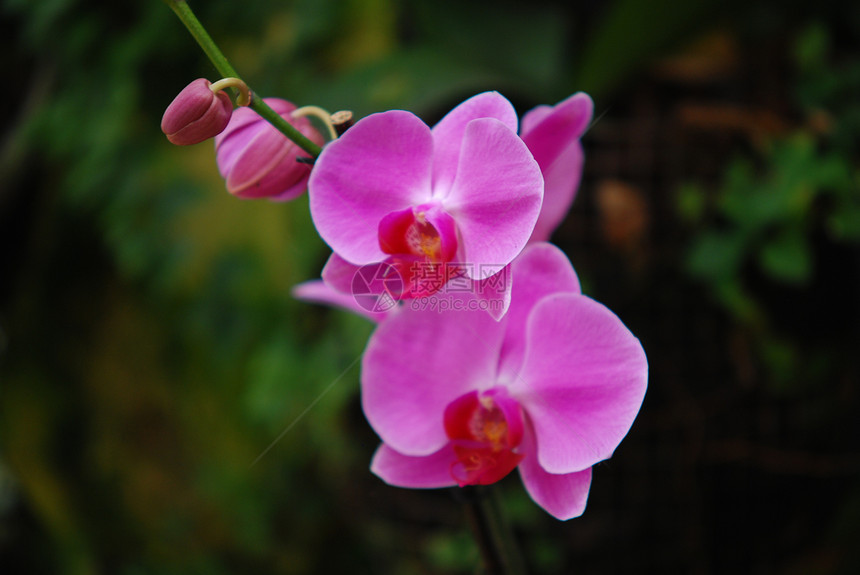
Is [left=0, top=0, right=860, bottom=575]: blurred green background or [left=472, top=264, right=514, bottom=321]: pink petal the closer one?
[left=472, top=264, right=514, bottom=321]: pink petal

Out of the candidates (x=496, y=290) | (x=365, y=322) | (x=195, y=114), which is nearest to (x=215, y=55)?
(x=195, y=114)

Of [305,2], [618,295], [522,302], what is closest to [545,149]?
[522,302]

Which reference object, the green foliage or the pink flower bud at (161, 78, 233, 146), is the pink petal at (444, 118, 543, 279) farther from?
the green foliage

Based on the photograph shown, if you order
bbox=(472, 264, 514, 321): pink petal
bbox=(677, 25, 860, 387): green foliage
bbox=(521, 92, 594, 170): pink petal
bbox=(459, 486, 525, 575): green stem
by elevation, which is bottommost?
bbox=(677, 25, 860, 387): green foliage

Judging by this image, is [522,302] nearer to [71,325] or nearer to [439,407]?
[439,407]

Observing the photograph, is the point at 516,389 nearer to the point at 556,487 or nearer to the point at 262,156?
the point at 556,487

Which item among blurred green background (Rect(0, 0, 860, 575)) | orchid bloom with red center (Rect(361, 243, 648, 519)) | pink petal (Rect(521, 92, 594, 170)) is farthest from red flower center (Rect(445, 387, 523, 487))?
blurred green background (Rect(0, 0, 860, 575))

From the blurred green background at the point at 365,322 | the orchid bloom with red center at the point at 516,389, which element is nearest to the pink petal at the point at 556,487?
the orchid bloom with red center at the point at 516,389
